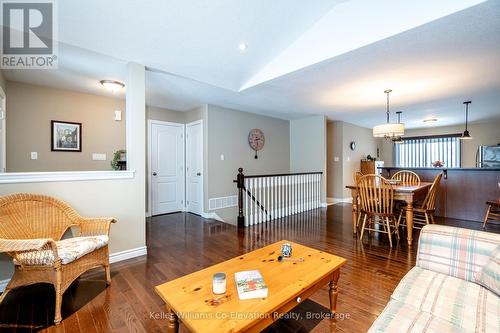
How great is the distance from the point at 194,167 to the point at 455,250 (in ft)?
14.6

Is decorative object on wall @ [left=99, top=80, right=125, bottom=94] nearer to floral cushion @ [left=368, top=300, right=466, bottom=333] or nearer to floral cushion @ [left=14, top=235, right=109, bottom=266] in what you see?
floral cushion @ [left=14, top=235, right=109, bottom=266]

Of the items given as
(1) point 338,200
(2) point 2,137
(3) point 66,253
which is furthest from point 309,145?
(2) point 2,137

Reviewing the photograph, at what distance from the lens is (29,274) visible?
1.73 meters

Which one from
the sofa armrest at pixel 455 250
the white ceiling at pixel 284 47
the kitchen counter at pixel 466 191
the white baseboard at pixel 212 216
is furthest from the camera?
the white baseboard at pixel 212 216

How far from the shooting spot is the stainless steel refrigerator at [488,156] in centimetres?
640

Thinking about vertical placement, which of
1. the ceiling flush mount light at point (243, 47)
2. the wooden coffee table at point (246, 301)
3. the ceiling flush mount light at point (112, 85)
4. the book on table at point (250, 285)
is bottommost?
the wooden coffee table at point (246, 301)

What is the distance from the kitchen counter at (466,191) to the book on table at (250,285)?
5.25 metres

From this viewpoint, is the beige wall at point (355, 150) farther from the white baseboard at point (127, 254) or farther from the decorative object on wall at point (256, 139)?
the white baseboard at point (127, 254)

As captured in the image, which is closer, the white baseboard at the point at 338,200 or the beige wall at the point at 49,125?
the beige wall at the point at 49,125

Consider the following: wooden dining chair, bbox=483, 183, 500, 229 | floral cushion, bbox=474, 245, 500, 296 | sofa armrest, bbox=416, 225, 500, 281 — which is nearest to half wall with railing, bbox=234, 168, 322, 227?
sofa armrest, bbox=416, 225, 500, 281

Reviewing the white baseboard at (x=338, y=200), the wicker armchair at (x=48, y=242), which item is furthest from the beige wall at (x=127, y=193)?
the white baseboard at (x=338, y=200)

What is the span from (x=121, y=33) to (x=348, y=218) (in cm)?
478

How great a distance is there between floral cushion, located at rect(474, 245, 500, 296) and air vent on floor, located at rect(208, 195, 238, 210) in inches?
160

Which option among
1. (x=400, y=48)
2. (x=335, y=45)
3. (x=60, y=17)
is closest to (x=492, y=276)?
(x=400, y=48)
